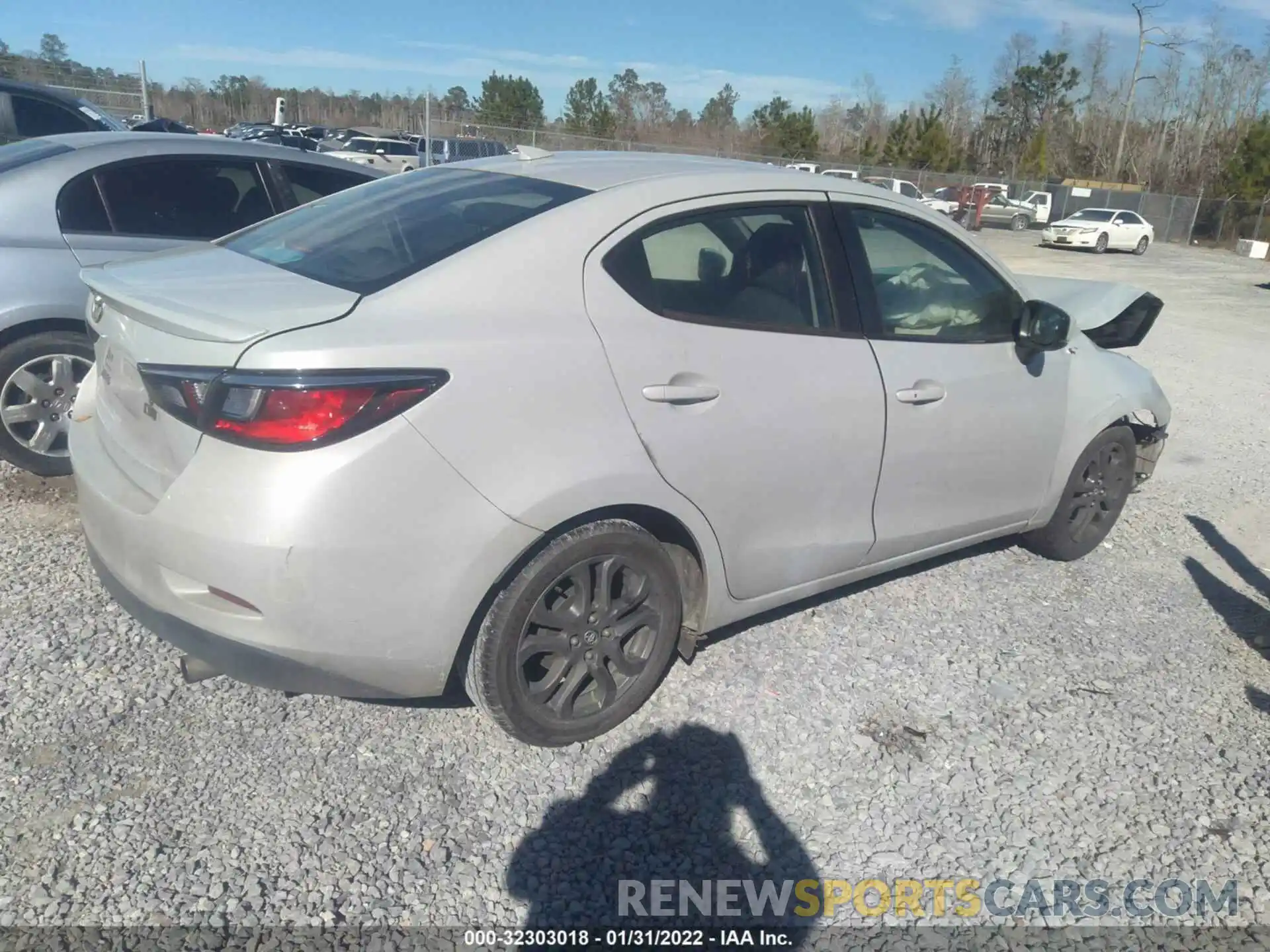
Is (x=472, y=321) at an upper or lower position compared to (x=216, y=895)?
upper

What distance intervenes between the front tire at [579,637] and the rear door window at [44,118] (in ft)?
28.0

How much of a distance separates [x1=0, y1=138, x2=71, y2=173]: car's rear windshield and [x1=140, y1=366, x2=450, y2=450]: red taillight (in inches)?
124

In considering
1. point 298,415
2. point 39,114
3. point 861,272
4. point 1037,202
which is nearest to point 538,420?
point 298,415

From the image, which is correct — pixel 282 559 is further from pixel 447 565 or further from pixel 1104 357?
A: pixel 1104 357

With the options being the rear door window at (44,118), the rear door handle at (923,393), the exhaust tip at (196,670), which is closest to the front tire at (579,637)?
the exhaust tip at (196,670)

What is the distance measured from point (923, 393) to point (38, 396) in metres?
4.03

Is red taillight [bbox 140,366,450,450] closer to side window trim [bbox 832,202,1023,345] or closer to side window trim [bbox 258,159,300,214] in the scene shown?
side window trim [bbox 832,202,1023,345]

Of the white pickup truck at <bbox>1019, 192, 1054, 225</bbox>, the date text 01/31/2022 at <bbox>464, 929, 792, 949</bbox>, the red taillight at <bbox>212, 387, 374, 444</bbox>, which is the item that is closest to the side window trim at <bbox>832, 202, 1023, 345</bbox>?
the red taillight at <bbox>212, 387, 374, 444</bbox>

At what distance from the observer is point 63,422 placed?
15.2ft

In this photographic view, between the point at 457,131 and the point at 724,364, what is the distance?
31742 millimetres

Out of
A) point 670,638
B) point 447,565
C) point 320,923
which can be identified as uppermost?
point 447,565

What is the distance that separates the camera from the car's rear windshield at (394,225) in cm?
278

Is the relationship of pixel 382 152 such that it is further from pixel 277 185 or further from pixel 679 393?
pixel 679 393

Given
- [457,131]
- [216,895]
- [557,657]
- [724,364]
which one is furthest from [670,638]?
[457,131]
